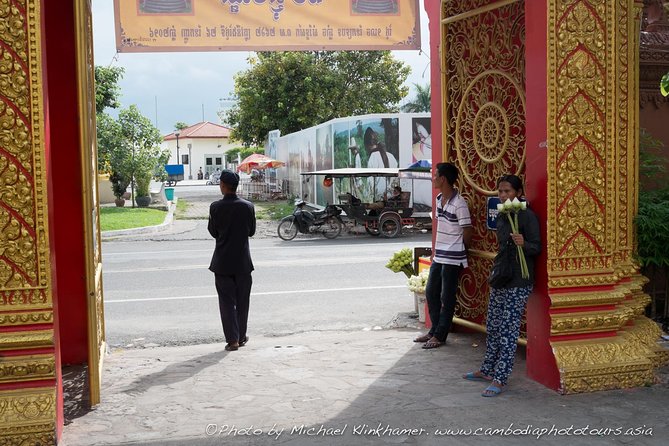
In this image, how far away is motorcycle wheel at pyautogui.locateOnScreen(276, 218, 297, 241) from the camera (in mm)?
19438

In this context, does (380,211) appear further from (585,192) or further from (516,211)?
(516,211)

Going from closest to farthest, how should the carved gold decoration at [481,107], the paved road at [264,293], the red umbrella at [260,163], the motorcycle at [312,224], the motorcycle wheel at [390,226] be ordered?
the carved gold decoration at [481,107]
the paved road at [264,293]
the motorcycle at [312,224]
the motorcycle wheel at [390,226]
the red umbrella at [260,163]

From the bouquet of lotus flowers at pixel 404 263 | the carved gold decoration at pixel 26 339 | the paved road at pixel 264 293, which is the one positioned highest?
the carved gold decoration at pixel 26 339

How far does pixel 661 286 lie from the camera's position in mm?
7316

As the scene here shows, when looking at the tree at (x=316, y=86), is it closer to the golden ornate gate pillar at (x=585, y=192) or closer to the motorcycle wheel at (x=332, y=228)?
the motorcycle wheel at (x=332, y=228)

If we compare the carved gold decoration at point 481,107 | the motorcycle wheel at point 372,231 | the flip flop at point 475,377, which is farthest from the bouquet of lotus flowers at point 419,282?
the motorcycle wheel at point 372,231

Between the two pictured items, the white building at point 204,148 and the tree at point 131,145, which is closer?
the tree at point 131,145

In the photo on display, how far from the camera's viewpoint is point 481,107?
704 centimetres

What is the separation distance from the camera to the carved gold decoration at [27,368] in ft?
14.9

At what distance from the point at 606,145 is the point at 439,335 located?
95.9 inches

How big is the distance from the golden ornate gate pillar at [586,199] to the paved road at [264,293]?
3.26 m

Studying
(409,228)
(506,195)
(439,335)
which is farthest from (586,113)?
(409,228)

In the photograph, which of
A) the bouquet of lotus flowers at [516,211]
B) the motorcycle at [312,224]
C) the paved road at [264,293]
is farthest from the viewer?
the motorcycle at [312,224]

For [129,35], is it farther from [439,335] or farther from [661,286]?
[661,286]
